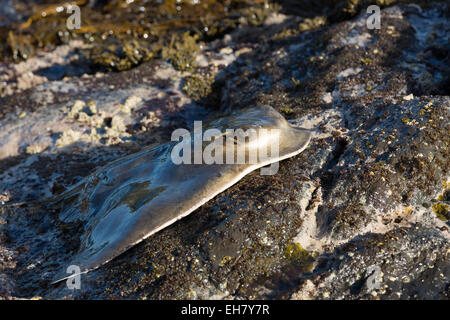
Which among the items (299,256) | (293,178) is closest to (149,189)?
(293,178)

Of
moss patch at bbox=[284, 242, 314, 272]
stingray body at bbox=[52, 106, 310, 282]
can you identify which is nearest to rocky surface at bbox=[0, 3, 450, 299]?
moss patch at bbox=[284, 242, 314, 272]

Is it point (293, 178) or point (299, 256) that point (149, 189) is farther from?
point (299, 256)

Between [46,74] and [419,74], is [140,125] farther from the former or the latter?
[419,74]

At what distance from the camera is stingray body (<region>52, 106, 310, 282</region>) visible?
3814 mm

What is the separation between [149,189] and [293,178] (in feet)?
4.65

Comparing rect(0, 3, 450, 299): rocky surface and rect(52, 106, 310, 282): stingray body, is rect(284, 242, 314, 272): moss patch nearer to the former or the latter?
rect(0, 3, 450, 299): rocky surface

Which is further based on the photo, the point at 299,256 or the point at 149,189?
the point at 149,189

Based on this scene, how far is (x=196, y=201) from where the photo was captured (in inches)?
152

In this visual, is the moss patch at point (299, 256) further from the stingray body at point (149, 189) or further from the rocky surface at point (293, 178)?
the stingray body at point (149, 189)

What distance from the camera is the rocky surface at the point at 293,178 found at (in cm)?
367

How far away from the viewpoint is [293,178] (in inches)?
171

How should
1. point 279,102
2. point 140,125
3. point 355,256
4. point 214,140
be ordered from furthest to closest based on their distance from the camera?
1. point 140,125
2. point 279,102
3. point 214,140
4. point 355,256
